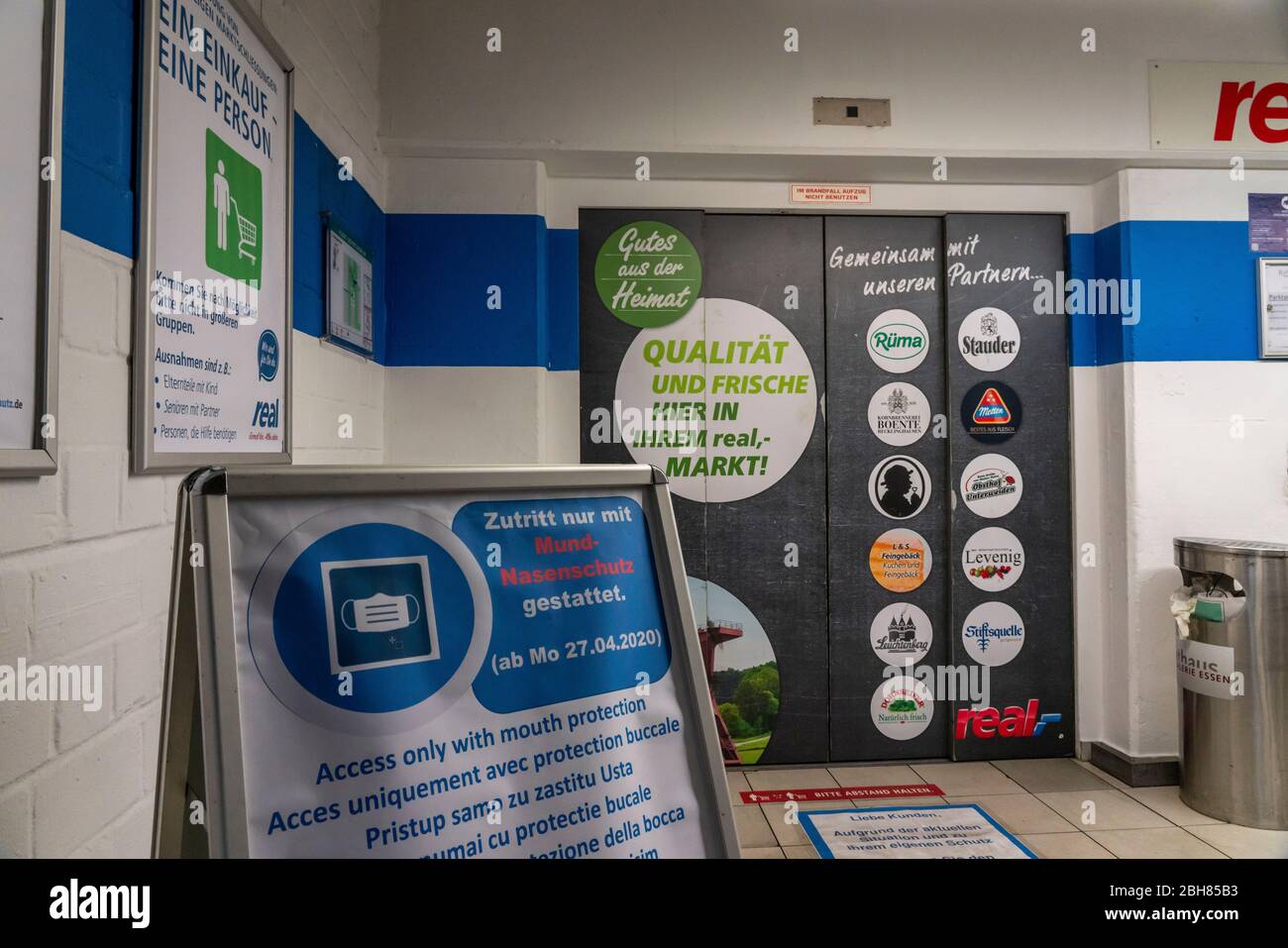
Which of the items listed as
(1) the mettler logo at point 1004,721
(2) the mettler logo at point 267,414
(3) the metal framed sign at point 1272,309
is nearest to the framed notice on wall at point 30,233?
(2) the mettler logo at point 267,414

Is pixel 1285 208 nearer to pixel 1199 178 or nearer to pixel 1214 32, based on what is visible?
pixel 1199 178

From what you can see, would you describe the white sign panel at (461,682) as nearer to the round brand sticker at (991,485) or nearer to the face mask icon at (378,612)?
the face mask icon at (378,612)

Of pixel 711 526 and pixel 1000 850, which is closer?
pixel 1000 850

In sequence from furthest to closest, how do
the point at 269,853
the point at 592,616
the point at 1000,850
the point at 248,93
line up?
1. the point at 1000,850
2. the point at 248,93
3. the point at 592,616
4. the point at 269,853

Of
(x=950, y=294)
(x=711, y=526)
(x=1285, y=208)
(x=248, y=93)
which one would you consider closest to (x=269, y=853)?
(x=248, y=93)

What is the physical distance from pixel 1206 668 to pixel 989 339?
4.88 feet

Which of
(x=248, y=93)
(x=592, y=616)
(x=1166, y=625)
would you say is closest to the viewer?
(x=592, y=616)

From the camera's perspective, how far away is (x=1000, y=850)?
2.55m

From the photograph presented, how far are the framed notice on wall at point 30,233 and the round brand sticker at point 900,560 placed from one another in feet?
9.46

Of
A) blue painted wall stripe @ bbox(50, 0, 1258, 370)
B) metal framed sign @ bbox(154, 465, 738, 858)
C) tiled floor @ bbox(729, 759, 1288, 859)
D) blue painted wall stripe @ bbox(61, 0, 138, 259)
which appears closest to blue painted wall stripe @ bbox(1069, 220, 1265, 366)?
blue painted wall stripe @ bbox(50, 0, 1258, 370)

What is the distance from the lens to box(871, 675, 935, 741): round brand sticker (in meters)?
3.29

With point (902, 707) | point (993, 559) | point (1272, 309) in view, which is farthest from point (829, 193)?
point (902, 707)
